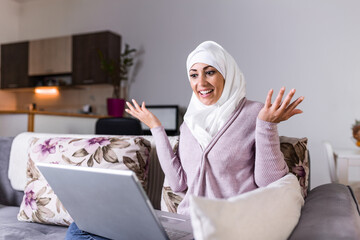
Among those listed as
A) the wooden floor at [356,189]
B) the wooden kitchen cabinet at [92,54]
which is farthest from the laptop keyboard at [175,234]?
the wooden kitchen cabinet at [92,54]

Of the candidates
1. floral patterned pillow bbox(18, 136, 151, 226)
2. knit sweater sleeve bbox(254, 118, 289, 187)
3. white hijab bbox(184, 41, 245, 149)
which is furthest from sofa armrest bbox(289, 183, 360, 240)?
floral patterned pillow bbox(18, 136, 151, 226)

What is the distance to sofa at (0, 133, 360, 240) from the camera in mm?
987

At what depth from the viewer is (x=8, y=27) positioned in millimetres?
6066

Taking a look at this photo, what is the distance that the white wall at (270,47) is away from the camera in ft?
12.5

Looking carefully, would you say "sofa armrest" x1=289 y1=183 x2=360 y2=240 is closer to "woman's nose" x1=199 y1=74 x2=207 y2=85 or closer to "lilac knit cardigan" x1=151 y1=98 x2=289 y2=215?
"lilac knit cardigan" x1=151 y1=98 x2=289 y2=215

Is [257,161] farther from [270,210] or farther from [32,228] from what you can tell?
[32,228]

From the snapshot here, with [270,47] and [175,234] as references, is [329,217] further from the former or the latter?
[270,47]

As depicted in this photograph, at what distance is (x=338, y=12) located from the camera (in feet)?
12.6

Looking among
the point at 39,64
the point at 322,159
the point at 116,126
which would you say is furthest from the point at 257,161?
the point at 39,64

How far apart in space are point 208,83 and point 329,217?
2.16 ft

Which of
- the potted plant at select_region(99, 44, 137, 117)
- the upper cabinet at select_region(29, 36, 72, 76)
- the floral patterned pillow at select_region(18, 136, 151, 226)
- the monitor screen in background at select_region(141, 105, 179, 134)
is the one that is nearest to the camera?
the floral patterned pillow at select_region(18, 136, 151, 226)

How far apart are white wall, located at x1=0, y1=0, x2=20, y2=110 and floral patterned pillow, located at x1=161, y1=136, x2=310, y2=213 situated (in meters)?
5.36

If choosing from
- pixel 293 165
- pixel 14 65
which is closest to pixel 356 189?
pixel 293 165

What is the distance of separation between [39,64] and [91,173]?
516 cm
